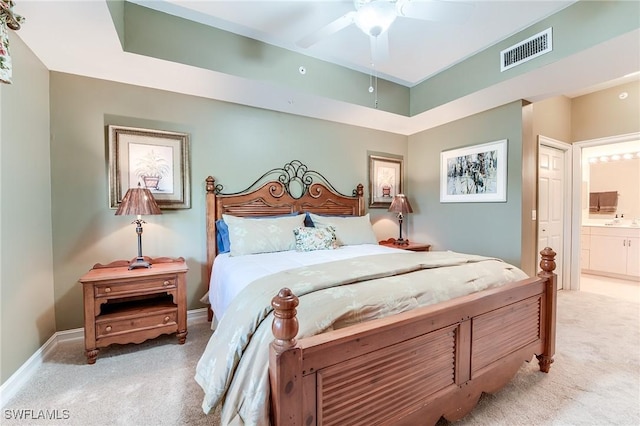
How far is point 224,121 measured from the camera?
3.09m

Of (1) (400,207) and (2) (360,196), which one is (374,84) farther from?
(1) (400,207)

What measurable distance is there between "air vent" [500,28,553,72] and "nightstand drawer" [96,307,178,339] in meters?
3.76

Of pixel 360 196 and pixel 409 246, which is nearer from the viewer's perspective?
pixel 409 246

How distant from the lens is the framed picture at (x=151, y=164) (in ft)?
8.48

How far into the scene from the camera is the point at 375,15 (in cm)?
182

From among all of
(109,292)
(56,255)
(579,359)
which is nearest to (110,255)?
(56,255)

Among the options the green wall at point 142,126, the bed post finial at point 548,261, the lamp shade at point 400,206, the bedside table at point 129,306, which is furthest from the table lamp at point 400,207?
the bedside table at point 129,306

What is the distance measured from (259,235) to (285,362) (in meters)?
1.80

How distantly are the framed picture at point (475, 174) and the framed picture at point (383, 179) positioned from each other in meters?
0.67

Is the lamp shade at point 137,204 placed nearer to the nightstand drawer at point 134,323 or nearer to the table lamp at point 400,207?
the nightstand drawer at point 134,323

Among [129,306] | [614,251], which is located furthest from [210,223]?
[614,251]

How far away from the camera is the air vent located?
236cm

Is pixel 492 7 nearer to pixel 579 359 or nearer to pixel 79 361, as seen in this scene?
pixel 579 359

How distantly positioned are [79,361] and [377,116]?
3.86 meters
